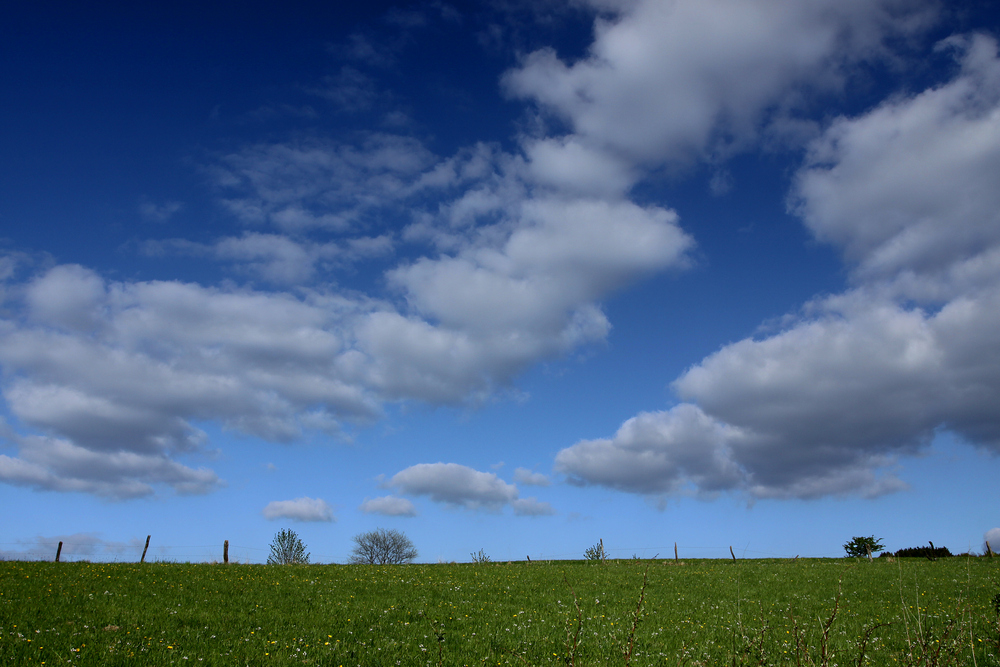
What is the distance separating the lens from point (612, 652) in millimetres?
16156

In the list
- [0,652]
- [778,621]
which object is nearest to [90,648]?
[0,652]

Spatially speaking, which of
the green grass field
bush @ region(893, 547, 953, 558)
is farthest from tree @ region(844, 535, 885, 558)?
the green grass field

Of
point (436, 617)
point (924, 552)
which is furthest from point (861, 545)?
point (436, 617)

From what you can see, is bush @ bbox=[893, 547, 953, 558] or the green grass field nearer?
the green grass field

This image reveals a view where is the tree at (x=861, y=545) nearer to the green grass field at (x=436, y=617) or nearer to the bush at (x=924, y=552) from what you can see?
the bush at (x=924, y=552)

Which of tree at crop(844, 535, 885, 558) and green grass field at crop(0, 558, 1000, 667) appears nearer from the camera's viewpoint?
green grass field at crop(0, 558, 1000, 667)

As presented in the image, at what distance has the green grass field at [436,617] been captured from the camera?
14867 mm

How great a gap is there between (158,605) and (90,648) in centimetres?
590

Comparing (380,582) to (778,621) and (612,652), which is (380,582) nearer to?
(612,652)

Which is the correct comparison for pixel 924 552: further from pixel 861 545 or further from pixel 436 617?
pixel 436 617

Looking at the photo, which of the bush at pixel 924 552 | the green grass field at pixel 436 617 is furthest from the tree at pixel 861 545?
the green grass field at pixel 436 617

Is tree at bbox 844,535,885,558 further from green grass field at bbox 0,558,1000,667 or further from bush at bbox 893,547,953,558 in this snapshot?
green grass field at bbox 0,558,1000,667

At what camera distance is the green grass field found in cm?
→ 1487

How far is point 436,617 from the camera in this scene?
65.9 ft
